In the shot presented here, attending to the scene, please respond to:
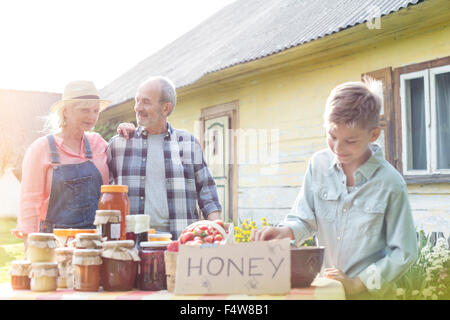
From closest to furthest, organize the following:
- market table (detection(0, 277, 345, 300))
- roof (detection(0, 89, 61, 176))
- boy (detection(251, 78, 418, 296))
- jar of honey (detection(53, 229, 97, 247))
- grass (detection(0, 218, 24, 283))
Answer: market table (detection(0, 277, 345, 300)) < boy (detection(251, 78, 418, 296)) < jar of honey (detection(53, 229, 97, 247)) < grass (detection(0, 218, 24, 283)) < roof (detection(0, 89, 61, 176))

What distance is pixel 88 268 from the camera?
6.52 ft

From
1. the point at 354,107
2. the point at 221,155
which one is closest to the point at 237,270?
the point at 354,107

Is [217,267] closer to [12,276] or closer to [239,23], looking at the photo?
[12,276]

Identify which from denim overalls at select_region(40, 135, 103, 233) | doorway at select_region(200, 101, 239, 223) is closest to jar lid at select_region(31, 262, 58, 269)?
denim overalls at select_region(40, 135, 103, 233)

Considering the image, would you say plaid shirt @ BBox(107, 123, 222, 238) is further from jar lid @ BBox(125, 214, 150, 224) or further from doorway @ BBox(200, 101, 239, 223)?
doorway @ BBox(200, 101, 239, 223)

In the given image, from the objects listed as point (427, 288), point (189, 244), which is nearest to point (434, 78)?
point (427, 288)

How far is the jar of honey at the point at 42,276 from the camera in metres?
2.02

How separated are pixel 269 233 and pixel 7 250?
40.7ft

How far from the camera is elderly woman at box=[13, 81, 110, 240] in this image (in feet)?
10.3

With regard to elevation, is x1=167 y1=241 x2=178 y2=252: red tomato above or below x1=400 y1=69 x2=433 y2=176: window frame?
below

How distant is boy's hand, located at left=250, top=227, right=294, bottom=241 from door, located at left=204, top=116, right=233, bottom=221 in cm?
669

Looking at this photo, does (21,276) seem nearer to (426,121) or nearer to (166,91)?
(166,91)

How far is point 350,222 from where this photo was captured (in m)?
2.26

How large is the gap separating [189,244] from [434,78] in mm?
4605
